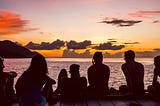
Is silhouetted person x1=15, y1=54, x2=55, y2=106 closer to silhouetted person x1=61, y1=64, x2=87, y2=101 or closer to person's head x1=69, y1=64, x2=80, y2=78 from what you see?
person's head x1=69, y1=64, x2=80, y2=78

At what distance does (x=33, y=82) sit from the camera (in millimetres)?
6230

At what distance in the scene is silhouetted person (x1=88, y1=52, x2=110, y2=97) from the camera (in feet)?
30.8

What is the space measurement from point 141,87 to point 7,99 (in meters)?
3.24

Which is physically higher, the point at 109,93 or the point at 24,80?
the point at 24,80

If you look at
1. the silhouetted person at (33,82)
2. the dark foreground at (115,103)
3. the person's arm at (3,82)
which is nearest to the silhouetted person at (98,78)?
the dark foreground at (115,103)

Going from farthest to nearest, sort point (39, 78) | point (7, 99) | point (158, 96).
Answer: point (158, 96), point (7, 99), point (39, 78)

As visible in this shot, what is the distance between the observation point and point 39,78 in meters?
6.17

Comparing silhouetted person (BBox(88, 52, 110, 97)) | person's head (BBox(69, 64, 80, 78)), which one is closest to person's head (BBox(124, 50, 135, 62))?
silhouetted person (BBox(88, 52, 110, 97))

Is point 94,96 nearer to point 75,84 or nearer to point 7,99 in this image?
point 75,84

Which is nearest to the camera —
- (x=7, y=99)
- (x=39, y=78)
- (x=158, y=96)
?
(x=39, y=78)

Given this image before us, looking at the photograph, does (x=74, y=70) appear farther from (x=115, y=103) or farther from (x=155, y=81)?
(x=155, y=81)

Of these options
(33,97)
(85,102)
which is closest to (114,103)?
(85,102)

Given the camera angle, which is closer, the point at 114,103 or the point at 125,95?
the point at 114,103

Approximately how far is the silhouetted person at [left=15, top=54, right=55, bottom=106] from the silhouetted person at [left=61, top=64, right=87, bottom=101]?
2.71m
